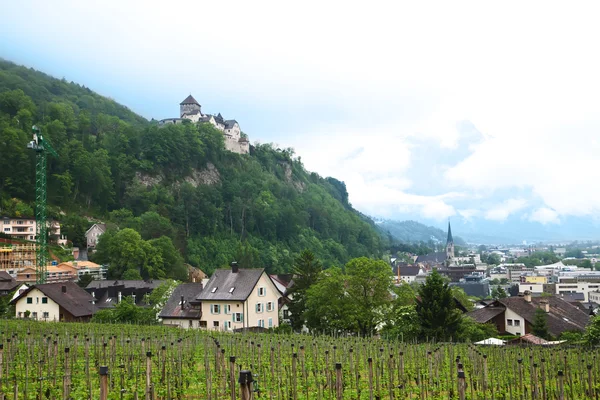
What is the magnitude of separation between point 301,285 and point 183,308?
36.5ft

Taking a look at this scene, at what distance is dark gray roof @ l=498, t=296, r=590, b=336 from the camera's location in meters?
49.8

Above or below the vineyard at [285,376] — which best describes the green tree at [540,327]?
below

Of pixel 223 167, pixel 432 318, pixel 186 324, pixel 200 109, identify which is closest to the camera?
pixel 432 318

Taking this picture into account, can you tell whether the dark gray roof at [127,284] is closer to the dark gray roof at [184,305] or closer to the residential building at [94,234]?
the dark gray roof at [184,305]

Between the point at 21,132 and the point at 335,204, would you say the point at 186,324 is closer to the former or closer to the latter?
the point at 21,132

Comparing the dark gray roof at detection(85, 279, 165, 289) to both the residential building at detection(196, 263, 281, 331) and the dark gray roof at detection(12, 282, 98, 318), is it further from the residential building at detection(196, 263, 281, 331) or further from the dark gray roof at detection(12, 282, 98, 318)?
the residential building at detection(196, 263, 281, 331)

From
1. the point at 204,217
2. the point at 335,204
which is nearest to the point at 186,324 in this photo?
the point at 204,217

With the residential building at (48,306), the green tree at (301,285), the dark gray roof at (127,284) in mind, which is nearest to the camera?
the green tree at (301,285)

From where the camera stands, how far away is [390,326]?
44062 millimetres

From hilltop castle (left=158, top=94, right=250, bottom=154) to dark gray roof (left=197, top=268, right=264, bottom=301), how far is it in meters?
108

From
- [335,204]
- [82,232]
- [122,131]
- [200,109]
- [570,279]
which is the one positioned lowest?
[570,279]

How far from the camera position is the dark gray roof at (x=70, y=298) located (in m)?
55.6

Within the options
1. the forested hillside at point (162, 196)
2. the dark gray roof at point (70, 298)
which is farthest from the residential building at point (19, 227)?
the dark gray roof at point (70, 298)

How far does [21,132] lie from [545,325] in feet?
363
